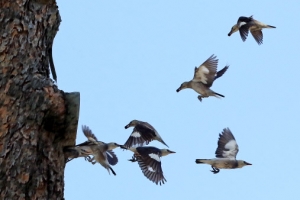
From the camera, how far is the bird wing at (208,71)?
372 inches

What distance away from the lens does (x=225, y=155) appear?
28.0ft

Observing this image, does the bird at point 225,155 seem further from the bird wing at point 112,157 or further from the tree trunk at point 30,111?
the tree trunk at point 30,111

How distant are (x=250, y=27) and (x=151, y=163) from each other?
3682 mm

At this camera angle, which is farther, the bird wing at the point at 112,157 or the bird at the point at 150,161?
the bird at the point at 150,161

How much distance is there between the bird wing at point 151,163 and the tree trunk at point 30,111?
5193 mm

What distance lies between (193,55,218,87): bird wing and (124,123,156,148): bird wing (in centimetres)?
118

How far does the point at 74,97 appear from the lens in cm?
246

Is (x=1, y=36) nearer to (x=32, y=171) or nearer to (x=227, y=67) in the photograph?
(x=32, y=171)

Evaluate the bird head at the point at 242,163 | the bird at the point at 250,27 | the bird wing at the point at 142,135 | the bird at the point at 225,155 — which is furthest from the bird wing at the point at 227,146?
the bird at the point at 250,27

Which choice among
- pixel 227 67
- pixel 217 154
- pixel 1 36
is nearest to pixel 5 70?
pixel 1 36

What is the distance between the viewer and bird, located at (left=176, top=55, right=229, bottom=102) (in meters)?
9.45

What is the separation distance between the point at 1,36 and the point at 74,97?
11.4 inches

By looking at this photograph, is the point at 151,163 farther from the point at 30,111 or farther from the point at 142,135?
the point at 30,111

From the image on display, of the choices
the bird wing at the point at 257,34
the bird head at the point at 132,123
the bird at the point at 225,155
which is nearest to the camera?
the bird at the point at 225,155
